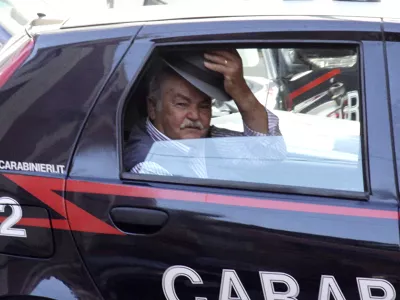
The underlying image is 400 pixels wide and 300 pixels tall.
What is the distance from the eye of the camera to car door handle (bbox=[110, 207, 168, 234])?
221 centimetres

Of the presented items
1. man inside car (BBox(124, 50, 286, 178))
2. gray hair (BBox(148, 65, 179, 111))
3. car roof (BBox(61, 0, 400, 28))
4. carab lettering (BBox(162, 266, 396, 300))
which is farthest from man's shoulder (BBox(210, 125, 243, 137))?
carab lettering (BBox(162, 266, 396, 300))

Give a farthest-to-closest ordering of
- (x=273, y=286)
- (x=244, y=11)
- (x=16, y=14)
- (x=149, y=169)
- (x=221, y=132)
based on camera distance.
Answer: (x=16, y=14) → (x=221, y=132) → (x=244, y=11) → (x=149, y=169) → (x=273, y=286)

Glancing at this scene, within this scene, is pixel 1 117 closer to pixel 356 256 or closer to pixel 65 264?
pixel 65 264

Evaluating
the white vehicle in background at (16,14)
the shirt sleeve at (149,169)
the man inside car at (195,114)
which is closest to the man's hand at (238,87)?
the man inside car at (195,114)

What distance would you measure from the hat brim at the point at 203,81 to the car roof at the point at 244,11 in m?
0.17

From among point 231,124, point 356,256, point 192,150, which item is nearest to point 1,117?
point 192,150

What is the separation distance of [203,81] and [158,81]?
5.9 inches

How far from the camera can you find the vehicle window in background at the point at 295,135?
2.24 m

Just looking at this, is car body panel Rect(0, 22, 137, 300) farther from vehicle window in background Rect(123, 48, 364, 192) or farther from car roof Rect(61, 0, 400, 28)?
vehicle window in background Rect(123, 48, 364, 192)

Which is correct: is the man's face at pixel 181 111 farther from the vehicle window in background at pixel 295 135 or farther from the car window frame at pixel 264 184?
the car window frame at pixel 264 184

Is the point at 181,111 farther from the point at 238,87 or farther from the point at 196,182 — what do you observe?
the point at 196,182

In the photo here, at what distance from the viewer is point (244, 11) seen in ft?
7.97

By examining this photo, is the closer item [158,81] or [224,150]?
[224,150]

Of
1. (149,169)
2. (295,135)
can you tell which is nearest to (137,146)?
(149,169)
